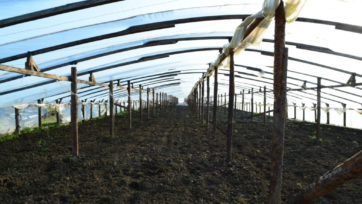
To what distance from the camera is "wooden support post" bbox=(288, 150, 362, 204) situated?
1.32 meters

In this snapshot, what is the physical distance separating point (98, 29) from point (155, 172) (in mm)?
3057

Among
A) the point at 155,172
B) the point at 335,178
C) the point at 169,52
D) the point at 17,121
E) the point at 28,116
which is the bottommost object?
the point at 155,172

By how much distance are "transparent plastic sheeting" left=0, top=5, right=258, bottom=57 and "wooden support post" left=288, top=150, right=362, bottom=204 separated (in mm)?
3624

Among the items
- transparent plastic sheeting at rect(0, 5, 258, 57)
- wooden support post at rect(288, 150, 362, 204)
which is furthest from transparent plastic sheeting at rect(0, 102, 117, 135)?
wooden support post at rect(288, 150, 362, 204)

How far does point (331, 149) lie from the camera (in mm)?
7539

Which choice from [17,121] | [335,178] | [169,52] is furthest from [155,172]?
[17,121]

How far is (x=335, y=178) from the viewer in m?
1.44

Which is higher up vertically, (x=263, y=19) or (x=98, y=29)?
(x=98, y=29)

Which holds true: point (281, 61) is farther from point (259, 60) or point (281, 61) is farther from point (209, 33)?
point (259, 60)

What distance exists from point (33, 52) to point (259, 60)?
6899mm

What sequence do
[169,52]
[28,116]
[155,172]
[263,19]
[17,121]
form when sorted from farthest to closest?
[28,116] → [17,121] → [169,52] → [155,172] → [263,19]

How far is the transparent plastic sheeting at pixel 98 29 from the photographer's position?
4.41 meters

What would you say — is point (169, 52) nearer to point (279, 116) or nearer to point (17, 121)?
point (279, 116)

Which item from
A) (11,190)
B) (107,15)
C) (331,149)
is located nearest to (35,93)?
(11,190)
